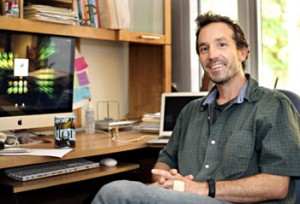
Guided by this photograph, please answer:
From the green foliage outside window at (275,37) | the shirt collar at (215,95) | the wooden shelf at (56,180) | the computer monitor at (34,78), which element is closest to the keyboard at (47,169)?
the wooden shelf at (56,180)

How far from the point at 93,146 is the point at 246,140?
2.48ft

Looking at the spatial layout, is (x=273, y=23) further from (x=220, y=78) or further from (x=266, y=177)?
(x=266, y=177)

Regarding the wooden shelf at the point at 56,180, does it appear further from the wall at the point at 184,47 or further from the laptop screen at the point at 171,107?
the wall at the point at 184,47

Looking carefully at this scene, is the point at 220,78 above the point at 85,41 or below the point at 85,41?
below

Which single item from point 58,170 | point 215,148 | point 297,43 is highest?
point 297,43

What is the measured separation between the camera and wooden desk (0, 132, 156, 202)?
1647 millimetres

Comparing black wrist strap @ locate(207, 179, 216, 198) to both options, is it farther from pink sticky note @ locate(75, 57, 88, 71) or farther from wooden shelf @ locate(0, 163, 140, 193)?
pink sticky note @ locate(75, 57, 88, 71)

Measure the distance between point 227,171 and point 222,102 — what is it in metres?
0.30

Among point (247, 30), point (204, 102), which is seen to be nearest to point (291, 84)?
point (247, 30)

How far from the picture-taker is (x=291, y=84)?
257cm

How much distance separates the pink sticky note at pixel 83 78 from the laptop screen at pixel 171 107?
1.82 feet

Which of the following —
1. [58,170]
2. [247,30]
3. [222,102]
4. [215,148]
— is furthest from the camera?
[247,30]

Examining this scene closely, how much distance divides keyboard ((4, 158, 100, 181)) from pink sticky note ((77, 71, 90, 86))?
74 centimetres

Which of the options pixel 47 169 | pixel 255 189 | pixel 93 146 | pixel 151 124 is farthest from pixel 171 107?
pixel 255 189
